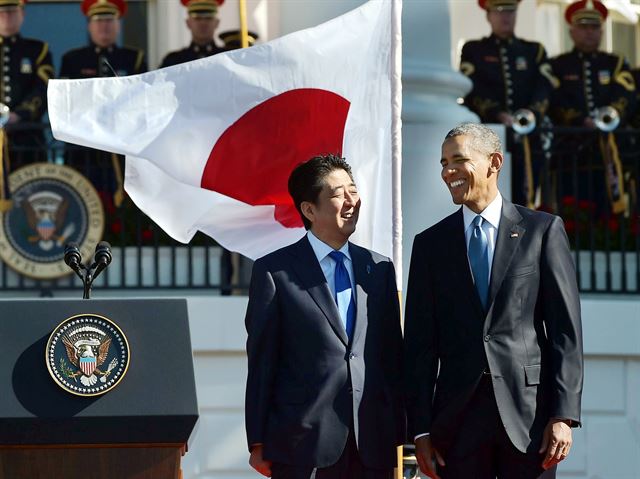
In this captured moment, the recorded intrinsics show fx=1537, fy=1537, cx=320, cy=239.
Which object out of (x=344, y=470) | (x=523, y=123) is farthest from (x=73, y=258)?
(x=523, y=123)

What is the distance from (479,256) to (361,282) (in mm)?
376

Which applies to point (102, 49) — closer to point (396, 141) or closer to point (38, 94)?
point (38, 94)

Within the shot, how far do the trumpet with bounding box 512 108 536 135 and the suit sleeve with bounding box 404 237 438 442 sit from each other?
4.48 meters

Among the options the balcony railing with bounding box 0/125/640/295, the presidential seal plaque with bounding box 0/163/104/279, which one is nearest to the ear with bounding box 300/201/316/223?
the balcony railing with bounding box 0/125/640/295

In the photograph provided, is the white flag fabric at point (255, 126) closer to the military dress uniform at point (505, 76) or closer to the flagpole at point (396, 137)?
the flagpole at point (396, 137)

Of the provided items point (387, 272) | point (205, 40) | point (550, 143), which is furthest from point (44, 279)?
point (387, 272)

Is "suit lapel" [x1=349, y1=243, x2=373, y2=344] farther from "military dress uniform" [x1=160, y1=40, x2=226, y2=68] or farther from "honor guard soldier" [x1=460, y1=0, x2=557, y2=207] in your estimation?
"military dress uniform" [x1=160, y1=40, x2=226, y2=68]

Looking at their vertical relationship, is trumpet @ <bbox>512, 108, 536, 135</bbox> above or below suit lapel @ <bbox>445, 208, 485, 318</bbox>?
above

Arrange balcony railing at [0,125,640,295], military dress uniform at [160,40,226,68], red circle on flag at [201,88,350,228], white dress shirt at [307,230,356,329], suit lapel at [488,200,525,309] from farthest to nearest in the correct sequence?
military dress uniform at [160,40,226,68]
balcony railing at [0,125,640,295]
red circle on flag at [201,88,350,228]
white dress shirt at [307,230,356,329]
suit lapel at [488,200,525,309]

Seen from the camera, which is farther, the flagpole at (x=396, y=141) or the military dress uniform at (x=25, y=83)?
the military dress uniform at (x=25, y=83)

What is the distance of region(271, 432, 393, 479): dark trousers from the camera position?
467cm

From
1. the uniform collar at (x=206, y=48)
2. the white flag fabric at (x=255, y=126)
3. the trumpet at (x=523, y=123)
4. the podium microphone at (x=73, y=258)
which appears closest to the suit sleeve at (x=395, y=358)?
the white flag fabric at (x=255, y=126)

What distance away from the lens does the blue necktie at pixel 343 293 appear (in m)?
4.78

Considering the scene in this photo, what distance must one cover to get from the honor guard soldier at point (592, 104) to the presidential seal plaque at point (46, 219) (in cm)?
286
